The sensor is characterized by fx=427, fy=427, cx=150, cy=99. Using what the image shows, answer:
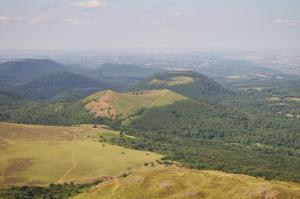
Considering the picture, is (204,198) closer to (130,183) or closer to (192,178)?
(192,178)

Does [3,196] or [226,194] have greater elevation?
→ [226,194]

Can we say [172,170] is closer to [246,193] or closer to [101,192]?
[101,192]

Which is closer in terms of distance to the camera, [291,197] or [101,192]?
[291,197]

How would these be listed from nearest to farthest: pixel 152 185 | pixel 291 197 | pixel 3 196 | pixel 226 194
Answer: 1. pixel 291 197
2. pixel 226 194
3. pixel 152 185
4. pixel 3 196

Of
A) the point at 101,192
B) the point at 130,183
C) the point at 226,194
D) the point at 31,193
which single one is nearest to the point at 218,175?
the point at 226,194

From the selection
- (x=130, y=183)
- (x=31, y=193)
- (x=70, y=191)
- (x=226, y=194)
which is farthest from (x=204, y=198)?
(x=31, y=193)

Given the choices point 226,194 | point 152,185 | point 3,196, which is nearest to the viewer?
point 226,194
